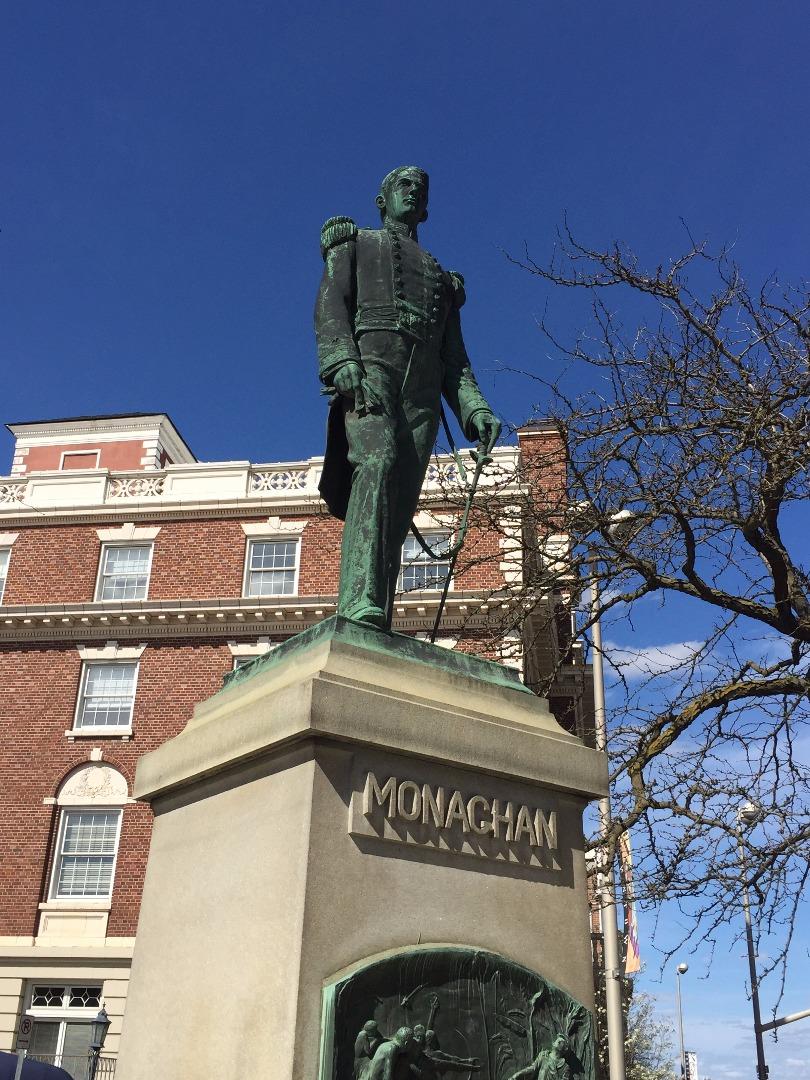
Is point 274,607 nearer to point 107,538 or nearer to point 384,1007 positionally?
point 107,538

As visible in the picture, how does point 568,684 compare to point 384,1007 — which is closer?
point 384,1007

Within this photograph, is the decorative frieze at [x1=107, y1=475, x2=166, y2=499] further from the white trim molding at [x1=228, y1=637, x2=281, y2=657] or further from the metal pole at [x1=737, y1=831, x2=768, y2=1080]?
the metal pole at [x1=737, y1=831, x2=768, y2=1080]

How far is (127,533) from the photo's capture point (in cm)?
3334

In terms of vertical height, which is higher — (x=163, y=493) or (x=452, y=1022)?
(x=163, y=493)

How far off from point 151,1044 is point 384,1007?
1156 millimetres

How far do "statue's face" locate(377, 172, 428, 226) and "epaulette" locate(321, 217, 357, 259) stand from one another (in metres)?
0.36

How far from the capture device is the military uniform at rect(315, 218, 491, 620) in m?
4.99

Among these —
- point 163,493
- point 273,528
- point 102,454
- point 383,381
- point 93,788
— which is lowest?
point 383,381

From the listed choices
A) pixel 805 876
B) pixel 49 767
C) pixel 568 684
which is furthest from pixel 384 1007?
pixel 568 684

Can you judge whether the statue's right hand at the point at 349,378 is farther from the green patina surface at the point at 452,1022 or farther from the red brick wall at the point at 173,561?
the red brick wall at the point at 173,561

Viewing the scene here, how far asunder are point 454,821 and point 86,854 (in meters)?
27.6

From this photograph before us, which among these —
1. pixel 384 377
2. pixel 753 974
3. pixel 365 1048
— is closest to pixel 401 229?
pixel 384 377

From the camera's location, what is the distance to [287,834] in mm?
4051

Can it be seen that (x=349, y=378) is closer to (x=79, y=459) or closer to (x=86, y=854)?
(x=86, y=854)
